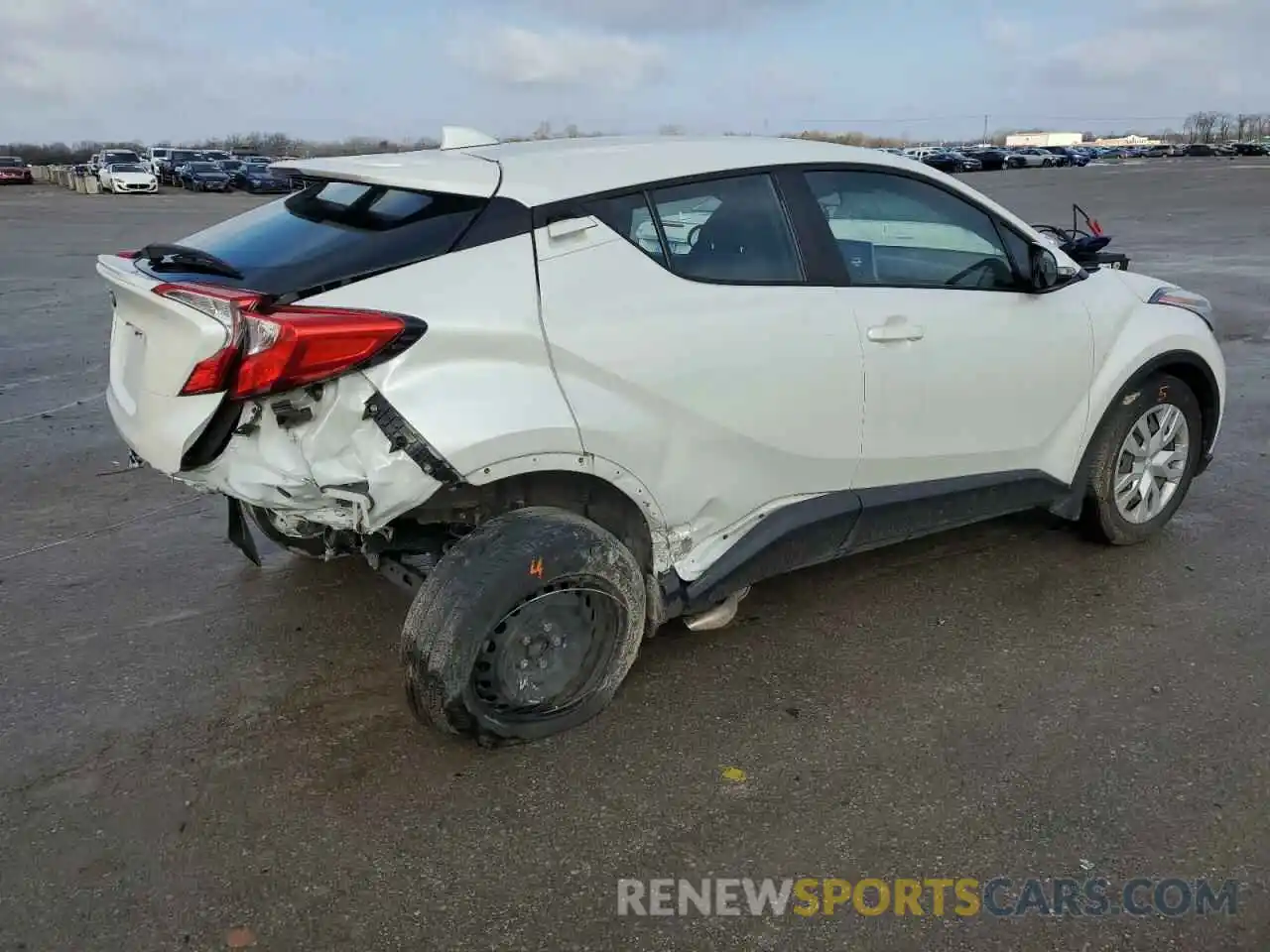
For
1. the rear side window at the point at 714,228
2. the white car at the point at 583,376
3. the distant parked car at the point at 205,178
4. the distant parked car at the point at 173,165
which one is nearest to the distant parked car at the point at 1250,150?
the distant parked car at the point at 205,178

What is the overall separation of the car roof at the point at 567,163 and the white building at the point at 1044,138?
463 ft

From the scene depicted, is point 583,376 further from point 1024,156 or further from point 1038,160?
point 1024,156

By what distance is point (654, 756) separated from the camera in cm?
315

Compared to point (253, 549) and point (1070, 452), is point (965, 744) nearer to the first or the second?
point (1070, 452)

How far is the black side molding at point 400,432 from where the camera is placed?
9.10 feet

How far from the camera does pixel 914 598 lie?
419cm

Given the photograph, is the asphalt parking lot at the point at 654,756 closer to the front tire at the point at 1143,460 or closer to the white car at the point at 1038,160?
the front tire at the point at 1143,460

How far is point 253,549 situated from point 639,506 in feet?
4.88

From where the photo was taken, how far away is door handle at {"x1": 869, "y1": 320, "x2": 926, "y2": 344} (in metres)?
3.59

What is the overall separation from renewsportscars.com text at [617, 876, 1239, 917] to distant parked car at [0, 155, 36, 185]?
62.2 metres

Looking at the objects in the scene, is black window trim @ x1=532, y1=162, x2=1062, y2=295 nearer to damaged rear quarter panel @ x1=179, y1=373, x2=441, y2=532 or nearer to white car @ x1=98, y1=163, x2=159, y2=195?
damaged rear quarter panel @ x1=179, y1=373, x2=441, y2=532

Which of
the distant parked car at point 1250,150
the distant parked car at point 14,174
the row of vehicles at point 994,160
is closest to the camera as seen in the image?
the distant parked car at point 14,174

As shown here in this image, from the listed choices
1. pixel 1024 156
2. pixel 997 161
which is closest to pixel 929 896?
pixel 997 161

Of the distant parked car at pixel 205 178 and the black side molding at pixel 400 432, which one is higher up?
the distant parked car at pixel 205 178
